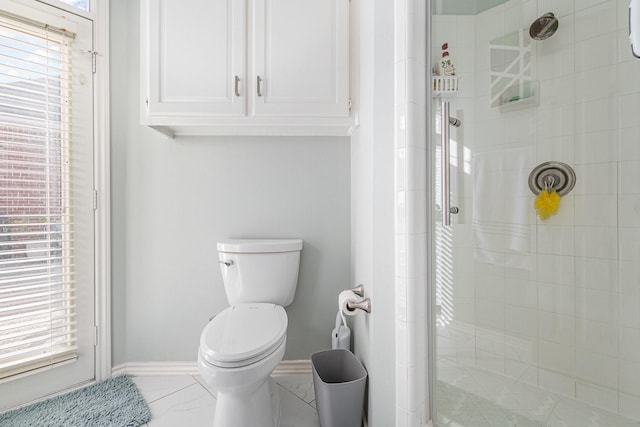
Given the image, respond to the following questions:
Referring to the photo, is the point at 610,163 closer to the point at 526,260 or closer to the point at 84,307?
the point at 526,260

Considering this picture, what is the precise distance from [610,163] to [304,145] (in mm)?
1217

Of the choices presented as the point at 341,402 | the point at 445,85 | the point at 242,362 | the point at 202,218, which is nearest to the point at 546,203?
the point at 445,85

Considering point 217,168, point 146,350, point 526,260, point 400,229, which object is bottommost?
point 146,350

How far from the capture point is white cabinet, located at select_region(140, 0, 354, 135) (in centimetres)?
130

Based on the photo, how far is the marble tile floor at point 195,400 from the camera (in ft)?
3.99

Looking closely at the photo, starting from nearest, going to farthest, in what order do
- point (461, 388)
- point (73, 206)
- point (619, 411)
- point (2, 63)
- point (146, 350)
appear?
point (619, 411)
point (461, 388)
point (2, 63)
point (73, 206)
point (146, 350)

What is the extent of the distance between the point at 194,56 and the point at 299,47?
0.50 meters

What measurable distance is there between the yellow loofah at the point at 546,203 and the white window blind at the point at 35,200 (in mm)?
2030

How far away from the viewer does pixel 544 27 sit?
864 millimetres

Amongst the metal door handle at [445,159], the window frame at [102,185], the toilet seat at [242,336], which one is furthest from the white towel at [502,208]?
the window frame at [102,185]

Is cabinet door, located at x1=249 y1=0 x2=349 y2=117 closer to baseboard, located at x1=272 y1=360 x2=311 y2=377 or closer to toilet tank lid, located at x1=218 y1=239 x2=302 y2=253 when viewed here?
toilet tank lid, located at x1=218 y1=239 x2=302 y2=253

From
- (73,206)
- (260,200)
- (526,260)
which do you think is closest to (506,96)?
(526,260)

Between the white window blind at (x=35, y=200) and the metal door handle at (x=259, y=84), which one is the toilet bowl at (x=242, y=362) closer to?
the white window blind at (x=35, y=200)

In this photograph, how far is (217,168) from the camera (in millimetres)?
1554
